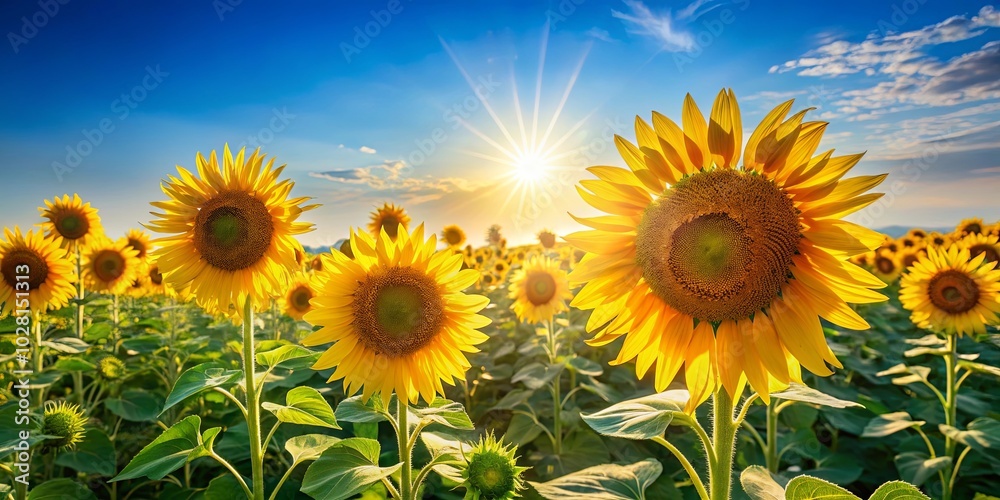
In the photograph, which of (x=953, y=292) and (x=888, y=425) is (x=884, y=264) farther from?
(x=888, y=425)

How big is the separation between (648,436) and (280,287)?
7.44 feet

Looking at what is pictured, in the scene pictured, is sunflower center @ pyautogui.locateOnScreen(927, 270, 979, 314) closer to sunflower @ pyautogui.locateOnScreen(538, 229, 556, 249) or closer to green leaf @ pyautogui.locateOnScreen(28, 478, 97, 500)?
green leaf @ pyautogui.locateOnScreen(28, 478, 97, 500)

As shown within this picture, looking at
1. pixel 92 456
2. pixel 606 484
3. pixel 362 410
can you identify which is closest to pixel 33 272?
pixel 92 456

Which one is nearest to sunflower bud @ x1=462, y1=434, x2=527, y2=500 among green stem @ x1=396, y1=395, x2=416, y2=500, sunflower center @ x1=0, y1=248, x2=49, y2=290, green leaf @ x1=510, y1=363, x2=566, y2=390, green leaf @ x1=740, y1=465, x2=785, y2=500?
green stem @ x1=396, y1=395, x2=416, y2=500

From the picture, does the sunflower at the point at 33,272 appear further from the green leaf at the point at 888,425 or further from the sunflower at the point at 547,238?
the sunflower at the point at 547,238

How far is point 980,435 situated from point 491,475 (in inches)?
172

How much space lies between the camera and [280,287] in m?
3.09

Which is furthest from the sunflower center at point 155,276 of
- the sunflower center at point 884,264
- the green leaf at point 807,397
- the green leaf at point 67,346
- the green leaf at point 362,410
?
the sunflower center at point 884,264

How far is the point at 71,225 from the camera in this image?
618 cm

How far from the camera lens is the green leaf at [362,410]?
7.89 ft

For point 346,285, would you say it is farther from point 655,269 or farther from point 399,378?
point 655,269

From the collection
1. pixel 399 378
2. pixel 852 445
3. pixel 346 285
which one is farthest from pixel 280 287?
pixel 852 445

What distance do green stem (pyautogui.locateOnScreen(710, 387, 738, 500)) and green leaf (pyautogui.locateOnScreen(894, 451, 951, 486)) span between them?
3363 millimetres

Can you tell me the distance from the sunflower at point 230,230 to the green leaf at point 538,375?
2.35m
